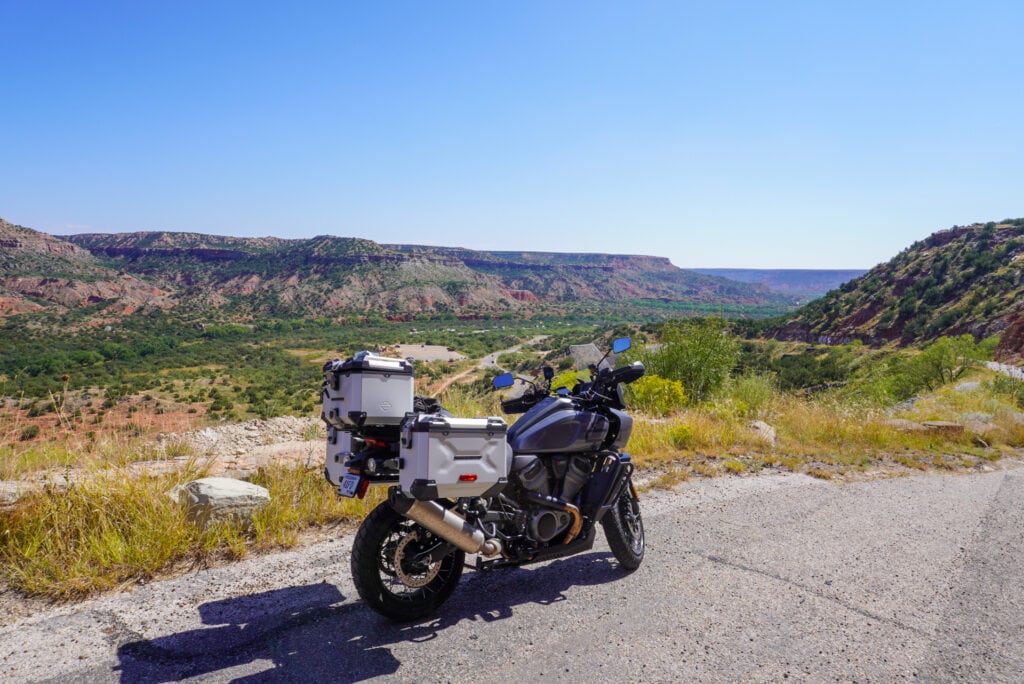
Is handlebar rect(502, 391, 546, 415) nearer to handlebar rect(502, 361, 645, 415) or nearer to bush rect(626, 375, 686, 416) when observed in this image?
handlebar rect(502, 361, 645, 415)

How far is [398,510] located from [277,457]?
4.40 metres

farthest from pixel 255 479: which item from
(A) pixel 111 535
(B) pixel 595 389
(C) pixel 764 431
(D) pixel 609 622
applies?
(C) pixel 764 431

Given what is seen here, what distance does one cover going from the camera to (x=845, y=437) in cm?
968

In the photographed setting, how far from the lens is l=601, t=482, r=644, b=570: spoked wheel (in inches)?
175

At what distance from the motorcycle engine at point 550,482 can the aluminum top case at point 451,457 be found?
42 cm

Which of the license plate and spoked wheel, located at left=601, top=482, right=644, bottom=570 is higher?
the license plate

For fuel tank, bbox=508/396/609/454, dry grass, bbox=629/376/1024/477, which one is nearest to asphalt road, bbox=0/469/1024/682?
fuel tank, bbox=508/396/609/454

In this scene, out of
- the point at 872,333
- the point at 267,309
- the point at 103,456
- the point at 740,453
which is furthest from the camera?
Answer: the point at 267,309

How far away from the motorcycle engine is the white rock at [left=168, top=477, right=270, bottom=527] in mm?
2527

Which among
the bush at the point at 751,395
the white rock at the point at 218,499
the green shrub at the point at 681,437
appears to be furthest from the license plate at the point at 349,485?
the bush at the point at 751,395

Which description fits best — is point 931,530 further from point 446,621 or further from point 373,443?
point 373,443

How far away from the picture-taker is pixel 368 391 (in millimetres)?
3658

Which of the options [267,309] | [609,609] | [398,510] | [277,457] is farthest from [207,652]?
[267,309]

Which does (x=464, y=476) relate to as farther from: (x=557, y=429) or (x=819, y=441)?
(x=819, y=441)
